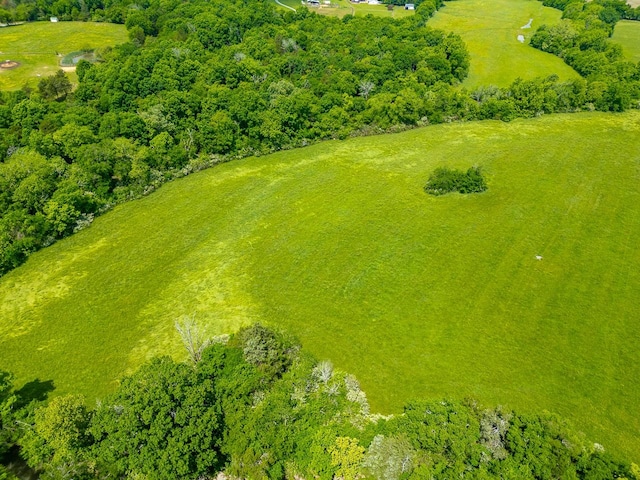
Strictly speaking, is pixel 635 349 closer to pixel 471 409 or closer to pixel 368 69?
pixel 471 409

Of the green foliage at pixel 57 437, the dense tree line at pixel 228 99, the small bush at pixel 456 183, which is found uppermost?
the dense tree line at pixel 228 99

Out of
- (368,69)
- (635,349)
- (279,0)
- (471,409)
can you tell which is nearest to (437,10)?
(279,0)

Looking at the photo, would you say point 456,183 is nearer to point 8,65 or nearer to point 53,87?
point 53,87

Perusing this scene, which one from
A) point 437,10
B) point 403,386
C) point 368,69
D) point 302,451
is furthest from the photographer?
point 437,10

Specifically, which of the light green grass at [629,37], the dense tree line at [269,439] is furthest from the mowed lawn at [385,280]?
the light green grass at [629,37]

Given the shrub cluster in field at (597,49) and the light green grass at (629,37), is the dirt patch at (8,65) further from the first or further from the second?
the light green grass at (629,37)
